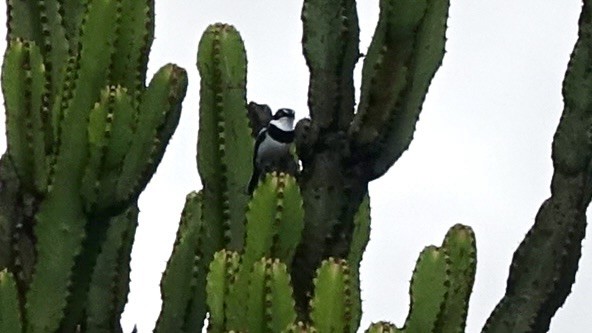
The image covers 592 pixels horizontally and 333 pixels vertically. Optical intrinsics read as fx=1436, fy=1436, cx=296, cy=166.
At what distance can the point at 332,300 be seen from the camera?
480cm

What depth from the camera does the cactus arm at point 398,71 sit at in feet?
19.3

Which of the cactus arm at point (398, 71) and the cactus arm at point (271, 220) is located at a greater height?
the cactus arm at point (398, 71)

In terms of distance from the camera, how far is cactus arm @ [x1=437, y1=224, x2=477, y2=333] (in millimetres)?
5586

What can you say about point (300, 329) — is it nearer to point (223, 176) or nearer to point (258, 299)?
point (258, 299)

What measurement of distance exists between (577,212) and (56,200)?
2.30 meters

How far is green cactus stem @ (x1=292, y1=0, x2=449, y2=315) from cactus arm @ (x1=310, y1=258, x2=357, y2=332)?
3.53ft

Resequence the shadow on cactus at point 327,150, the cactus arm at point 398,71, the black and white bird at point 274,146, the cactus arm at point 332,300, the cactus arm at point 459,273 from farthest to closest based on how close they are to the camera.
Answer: the black and white bird at point 274,146 → the cactus arm at point 398,71 → the shadow on cactus at point 327,150 → the cactus arm at point 459,273 → the cactus arm at point 332,300

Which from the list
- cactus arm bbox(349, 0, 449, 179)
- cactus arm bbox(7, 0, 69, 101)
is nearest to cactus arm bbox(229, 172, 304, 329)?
cactus arm bbox(349, 0, 449, 179)

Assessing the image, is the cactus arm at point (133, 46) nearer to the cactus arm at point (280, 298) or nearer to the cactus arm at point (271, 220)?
the cactus arm at point (271, 220)

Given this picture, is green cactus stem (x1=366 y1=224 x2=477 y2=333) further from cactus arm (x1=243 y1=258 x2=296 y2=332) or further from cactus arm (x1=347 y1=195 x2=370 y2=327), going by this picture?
cactus arm (x1=347 y1=195 x2=370 y2=327)

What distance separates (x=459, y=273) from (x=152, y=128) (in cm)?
136

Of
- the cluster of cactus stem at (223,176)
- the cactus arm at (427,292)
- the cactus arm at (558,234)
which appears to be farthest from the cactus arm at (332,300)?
the cactus arm at (558,234)

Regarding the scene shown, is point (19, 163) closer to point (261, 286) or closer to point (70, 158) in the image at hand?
point (70, 158)

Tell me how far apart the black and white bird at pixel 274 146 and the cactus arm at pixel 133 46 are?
644 mm
